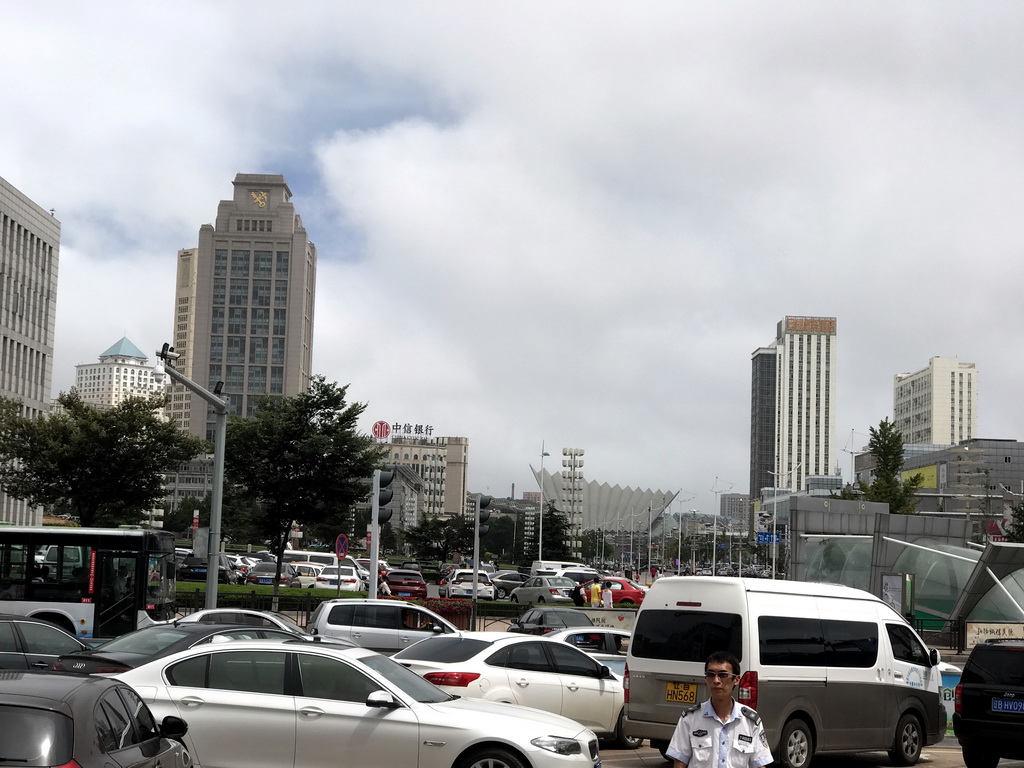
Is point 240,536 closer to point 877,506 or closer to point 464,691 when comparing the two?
point 877,506

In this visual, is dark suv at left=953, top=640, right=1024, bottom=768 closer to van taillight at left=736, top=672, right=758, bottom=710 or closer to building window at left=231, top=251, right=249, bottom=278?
van taillight at left=736, top=672, right=758, bottom=710

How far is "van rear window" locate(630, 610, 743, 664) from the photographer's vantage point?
12.0 meters

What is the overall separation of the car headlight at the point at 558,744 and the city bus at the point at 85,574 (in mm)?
17711

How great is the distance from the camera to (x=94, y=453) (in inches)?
1634

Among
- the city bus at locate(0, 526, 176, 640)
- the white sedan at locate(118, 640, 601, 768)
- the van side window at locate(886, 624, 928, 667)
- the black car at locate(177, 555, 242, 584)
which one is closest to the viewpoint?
the white sedan at locate(118, 640, 601, 768)

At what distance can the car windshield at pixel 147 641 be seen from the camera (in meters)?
13.4

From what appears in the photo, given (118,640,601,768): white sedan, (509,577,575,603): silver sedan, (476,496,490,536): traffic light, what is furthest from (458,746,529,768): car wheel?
(509,577,575,603): silver sedan

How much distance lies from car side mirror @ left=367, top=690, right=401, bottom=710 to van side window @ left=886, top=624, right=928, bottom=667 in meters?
7.17

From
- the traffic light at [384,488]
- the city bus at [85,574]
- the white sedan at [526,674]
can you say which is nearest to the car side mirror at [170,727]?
the white sedan at [526,674]

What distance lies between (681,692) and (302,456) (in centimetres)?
3033

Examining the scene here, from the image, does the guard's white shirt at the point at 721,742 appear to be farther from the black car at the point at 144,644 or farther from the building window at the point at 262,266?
the building window at the point at 262,266

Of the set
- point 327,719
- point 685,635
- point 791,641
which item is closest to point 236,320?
point 685,635

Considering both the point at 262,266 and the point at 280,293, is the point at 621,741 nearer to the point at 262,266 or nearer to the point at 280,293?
the point at 280,293

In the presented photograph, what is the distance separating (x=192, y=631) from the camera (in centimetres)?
1366
